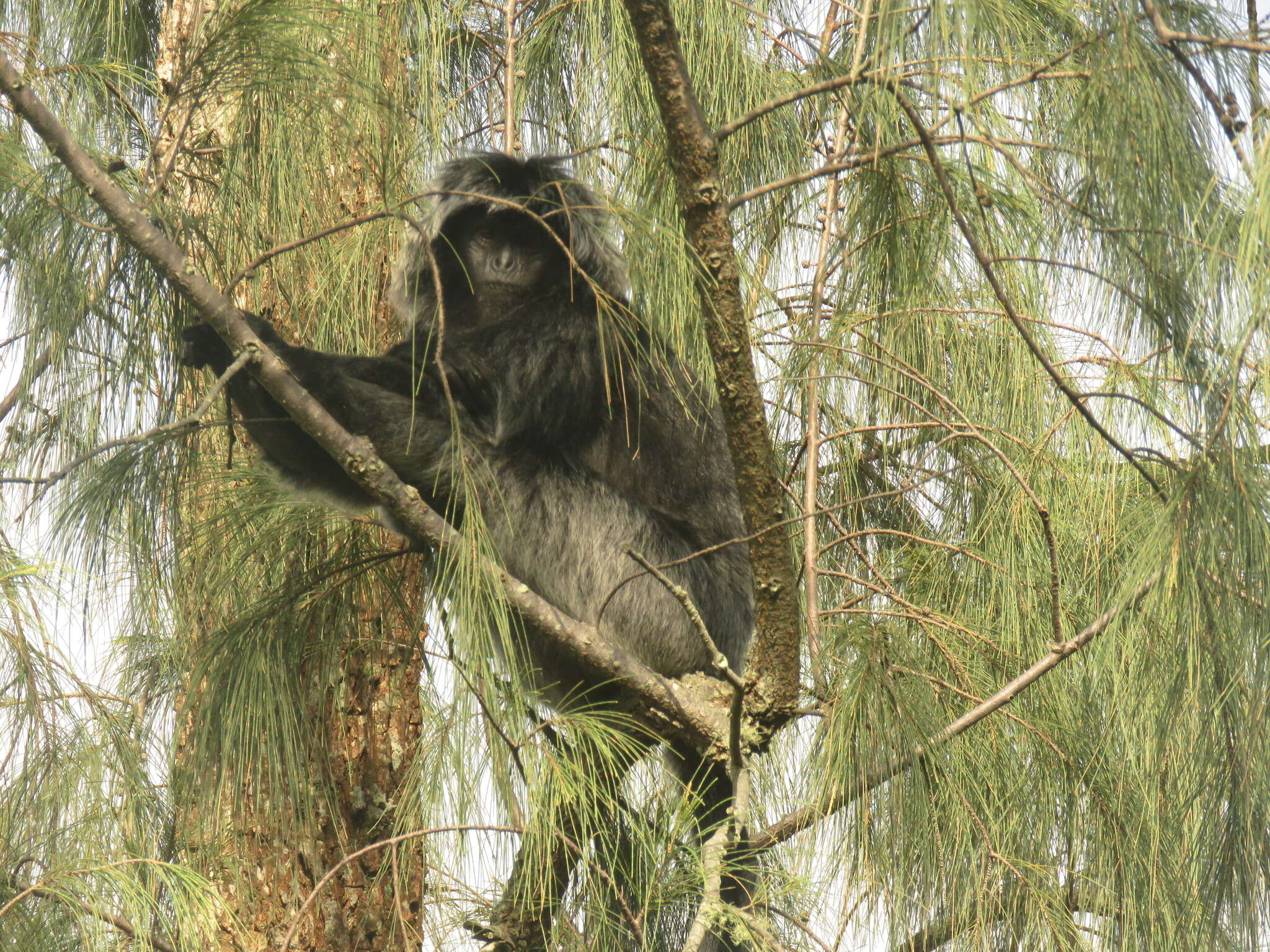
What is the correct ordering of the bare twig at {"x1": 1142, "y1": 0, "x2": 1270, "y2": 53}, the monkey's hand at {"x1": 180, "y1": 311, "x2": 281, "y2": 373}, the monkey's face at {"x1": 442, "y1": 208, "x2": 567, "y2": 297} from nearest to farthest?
the bare twig at {"x1": 1142, "y1": 0, "x2": 1270, "y2": 53}
the monkey's hand at {"x1": 180, "y1": 311, "x2": 281, "y2": 373}
the monkey's face at {"x1": 442, "y1": 208, "x2": 567, "y2": 297}

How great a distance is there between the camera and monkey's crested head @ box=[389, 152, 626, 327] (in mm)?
2934

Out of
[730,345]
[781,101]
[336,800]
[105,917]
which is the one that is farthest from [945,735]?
[336,800]

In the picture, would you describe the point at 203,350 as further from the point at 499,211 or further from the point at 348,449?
the point at 499,211

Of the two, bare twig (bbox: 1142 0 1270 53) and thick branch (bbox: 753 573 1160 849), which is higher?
bare twig (bbox: 1142 0 1270 53)

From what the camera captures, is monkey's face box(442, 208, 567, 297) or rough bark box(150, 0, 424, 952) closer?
rough bark box(150, 0, 424, 952)

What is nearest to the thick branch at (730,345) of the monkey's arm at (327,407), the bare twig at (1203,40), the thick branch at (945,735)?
the thick branch at (945,735)

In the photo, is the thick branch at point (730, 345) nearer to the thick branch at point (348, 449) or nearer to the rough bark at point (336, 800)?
the thick branch at point (348, 449)

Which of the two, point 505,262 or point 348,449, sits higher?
point 505,262

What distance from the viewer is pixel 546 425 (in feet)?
9.76

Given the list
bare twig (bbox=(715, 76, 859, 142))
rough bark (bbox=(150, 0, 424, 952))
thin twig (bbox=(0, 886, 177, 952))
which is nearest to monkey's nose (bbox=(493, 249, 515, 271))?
rough bark (bbox=(150, 0, 424, 952))

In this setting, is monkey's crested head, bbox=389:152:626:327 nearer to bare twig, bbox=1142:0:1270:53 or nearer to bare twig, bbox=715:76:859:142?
bare twig, bbox=715:76:859:142

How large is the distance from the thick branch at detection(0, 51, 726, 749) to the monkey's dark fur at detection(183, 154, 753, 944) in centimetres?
44

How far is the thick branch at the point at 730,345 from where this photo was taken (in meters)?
1.70

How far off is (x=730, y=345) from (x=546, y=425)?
3.88 feet
